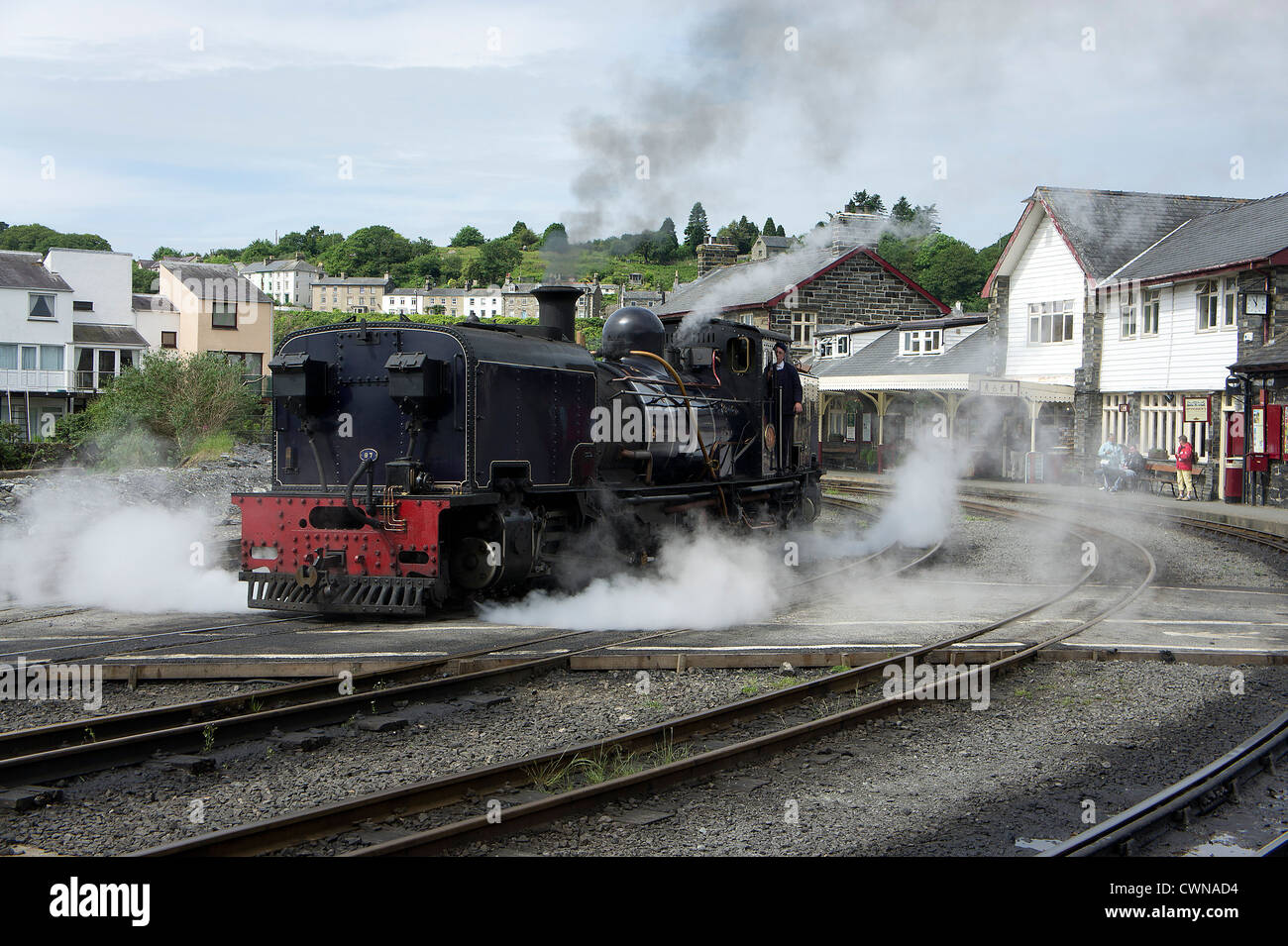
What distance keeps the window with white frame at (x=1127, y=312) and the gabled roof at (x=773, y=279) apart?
16447 mm

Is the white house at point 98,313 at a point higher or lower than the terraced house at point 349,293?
lower

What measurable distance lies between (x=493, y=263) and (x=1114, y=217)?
152440 millimetres

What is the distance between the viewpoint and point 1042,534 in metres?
19.1

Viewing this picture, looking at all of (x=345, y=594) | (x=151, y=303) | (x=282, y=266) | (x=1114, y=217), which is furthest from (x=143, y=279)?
(x=345, y=594)

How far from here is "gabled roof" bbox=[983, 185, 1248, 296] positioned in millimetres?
30875

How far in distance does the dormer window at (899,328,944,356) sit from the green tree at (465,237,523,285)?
135 metres

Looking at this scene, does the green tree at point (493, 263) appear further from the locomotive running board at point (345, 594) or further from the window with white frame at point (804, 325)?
the locomotive running board at point (345, 594)

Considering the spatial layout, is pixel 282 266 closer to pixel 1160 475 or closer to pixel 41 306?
pixel 41 306

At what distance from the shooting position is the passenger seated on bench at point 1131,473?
91.1 feet

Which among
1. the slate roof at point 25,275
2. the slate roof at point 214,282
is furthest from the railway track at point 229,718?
the slate roof at point 214,282

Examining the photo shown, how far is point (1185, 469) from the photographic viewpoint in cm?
2552

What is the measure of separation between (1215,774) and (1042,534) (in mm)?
13662

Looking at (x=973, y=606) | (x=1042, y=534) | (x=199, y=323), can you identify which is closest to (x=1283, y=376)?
(x=1042, y=534)

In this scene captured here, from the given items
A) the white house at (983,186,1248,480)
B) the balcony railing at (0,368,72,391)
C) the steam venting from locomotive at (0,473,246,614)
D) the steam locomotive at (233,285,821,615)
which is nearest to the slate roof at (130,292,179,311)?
the balcony railing at (0,368,72,391)
